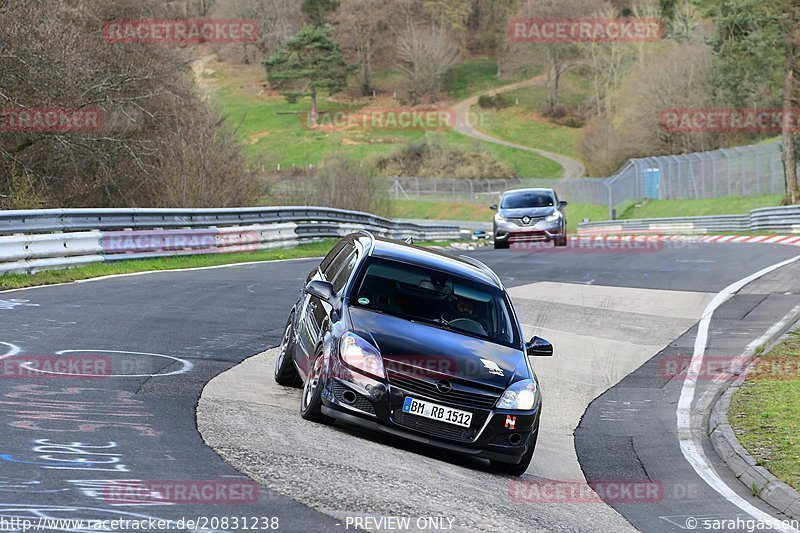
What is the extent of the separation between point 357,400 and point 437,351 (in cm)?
76

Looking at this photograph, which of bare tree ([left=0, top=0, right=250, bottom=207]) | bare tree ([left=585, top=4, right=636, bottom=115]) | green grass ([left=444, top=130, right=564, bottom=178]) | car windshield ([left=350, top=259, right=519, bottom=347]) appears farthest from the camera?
green grass ([left=444, top=130, right=564, bottom=178])

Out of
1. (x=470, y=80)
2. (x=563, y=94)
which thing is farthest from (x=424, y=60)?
(x=563, y=94)

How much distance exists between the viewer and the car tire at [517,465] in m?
8.67

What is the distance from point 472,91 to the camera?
137375mm

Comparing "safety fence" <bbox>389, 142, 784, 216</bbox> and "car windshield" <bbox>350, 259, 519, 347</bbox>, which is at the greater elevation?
"car windshield" <bbox>350, 259, 519, 347</bbox>

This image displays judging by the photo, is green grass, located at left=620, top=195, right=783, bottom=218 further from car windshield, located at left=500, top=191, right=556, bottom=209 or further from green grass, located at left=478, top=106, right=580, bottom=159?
green grass, located at left=478, top=106, right=580, bottom=159

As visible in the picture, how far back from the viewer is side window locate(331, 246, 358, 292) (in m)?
9.69

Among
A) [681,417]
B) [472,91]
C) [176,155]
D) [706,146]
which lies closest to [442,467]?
[681,417]

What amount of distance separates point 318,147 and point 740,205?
65214 millimetres

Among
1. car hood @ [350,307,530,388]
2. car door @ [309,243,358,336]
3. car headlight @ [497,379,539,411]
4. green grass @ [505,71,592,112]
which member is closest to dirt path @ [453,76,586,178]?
green grass @ [505,71,592,112]

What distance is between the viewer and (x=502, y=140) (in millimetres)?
119625

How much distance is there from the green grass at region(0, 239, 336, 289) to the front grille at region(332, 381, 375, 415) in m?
9.88

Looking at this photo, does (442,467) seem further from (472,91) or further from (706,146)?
(472,91)

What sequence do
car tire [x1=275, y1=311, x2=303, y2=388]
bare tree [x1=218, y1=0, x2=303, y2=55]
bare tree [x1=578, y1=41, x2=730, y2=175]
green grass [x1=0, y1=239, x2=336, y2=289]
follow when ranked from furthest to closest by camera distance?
bare tree [x1=218, y1=0, x2=303, y2=55]
bare tree [x1=578, y1=41, x2=730, y2=175]
green grass [x1=0, y1=239, x2=336, y2=289]
car tire [x1=275, y1=311, x2=303, y2=388]
